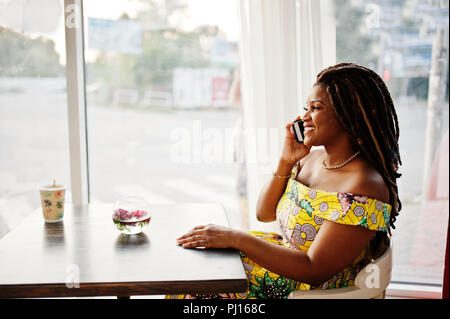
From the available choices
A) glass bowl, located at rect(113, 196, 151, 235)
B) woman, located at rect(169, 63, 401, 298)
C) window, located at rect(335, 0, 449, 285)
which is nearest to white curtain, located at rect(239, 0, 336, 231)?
window, located at rect(335, 0, 449, 285)

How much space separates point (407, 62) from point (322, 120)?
951mm

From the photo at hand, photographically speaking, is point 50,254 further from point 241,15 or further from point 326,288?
point 241,15

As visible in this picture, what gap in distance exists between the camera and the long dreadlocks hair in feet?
4.31

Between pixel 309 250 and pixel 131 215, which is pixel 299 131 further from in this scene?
pixel 131 215

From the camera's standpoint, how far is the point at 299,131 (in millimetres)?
1587

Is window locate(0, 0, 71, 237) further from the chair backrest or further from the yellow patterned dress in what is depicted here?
the chair backrest

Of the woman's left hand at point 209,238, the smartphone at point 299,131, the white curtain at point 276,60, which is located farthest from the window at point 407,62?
the woman's left hand at point 209,238

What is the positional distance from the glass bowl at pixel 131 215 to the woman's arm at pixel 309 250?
0.16 m

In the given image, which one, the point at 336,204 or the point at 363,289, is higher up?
the point at 336,204

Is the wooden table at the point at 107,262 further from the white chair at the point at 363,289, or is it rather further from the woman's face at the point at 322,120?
the woman's face at the point at 322,120

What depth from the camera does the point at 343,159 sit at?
1.41m

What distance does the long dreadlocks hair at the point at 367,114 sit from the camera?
4.31 ft

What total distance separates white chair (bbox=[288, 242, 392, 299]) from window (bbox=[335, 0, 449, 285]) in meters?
1.05

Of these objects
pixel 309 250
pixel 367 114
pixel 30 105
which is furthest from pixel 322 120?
pixel 30 105
